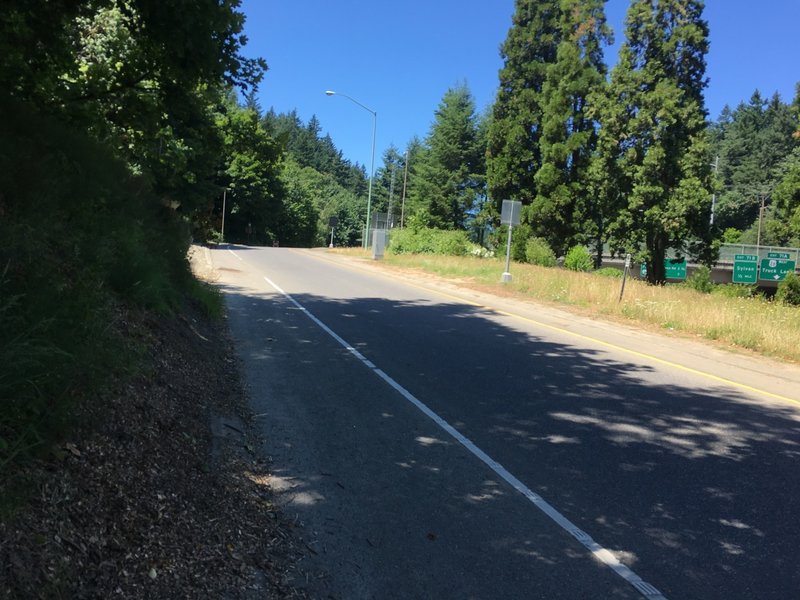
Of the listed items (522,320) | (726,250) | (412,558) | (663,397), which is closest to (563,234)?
(726,250)

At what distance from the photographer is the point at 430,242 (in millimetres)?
44312

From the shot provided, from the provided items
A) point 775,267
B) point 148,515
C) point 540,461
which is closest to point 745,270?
point 775,267

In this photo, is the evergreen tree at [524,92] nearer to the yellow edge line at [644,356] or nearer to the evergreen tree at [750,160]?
the yellow edge line at [644,356]

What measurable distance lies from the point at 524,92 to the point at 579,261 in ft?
41.0

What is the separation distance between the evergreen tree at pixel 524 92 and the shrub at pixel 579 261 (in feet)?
22.6

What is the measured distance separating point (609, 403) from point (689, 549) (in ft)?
11.5

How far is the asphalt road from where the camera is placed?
3.48 meters

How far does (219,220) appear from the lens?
229 ft

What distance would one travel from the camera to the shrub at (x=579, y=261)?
106 ft

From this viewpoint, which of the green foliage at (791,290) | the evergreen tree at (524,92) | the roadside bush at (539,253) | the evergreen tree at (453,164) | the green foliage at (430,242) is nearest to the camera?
the green foliage at (791,290)

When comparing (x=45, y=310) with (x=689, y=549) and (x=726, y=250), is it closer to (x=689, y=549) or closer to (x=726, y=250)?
(x=689, y=549)

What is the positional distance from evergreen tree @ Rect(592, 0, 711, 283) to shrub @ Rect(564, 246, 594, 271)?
156 inches

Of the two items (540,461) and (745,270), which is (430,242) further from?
(540,461)

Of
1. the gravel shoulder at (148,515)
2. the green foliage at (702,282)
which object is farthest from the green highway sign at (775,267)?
the gravel shoulder at (148,515)
